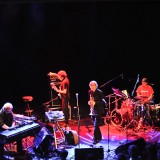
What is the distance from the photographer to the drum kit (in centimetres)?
1132

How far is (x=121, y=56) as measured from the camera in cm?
1383

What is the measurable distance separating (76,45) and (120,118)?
136 inches

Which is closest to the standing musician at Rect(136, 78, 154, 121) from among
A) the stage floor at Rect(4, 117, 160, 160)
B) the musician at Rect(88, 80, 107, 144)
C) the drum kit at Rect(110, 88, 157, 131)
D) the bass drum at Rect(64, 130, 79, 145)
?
the drum kit at Rect(110, 88, 157, 131)

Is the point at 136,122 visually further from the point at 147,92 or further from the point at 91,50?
the point at 91,50

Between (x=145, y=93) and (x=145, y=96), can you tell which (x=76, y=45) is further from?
(x=145, y=96)

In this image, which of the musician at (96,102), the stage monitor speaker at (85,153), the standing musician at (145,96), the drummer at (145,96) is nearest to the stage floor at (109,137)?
the musician at (96,102)

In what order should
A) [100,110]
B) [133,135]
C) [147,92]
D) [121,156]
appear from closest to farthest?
1. [121,156]
2. [100,110]
3. [133,135]
4. [147,92]

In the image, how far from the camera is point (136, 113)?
37.7ft

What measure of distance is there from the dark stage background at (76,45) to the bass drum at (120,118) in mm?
1504

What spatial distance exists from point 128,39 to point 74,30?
2.08 m

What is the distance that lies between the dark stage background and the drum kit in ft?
5.98

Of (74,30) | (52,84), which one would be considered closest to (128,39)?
(74,30)

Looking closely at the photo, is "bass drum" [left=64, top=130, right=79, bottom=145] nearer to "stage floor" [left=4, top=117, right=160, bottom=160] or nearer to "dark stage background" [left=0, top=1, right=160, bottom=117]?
"stage floor" [left=4, top=117, right=160, bottom=160]

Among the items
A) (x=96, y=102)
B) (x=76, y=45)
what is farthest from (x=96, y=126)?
(x=76, y=45)
